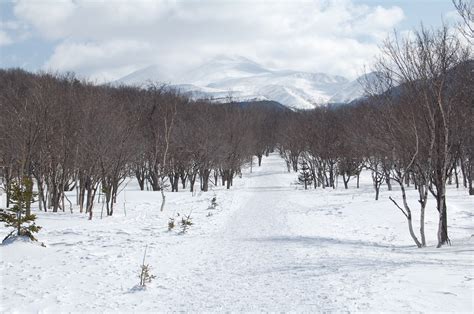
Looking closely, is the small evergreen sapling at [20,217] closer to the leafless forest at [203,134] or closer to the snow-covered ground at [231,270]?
the snow-covered ground at [231,270]

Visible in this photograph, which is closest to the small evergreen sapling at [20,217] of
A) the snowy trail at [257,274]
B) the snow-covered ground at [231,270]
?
the snow-covered ground at [231,270]

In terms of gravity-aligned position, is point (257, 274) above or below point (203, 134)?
below

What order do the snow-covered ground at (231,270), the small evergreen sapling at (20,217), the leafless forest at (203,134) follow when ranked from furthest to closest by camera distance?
the leafless forest at (203,134) < the small evergreen sapling at (20,217) < the snow-covered ground at (231,270)

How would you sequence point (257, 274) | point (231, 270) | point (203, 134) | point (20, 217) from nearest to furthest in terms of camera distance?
point (257, 274)
point (231, 270)
point (20, 217)
point (203, 134)

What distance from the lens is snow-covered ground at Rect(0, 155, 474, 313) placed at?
678 centimetres

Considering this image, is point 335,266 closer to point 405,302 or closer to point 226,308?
point 405,302

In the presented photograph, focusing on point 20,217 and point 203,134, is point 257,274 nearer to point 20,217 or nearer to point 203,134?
point 20,217

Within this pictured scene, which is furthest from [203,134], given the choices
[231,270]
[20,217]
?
[231,270]

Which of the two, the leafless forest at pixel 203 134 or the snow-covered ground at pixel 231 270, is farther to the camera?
the leafless forest at pixel 203 134

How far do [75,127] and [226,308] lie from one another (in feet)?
63.7

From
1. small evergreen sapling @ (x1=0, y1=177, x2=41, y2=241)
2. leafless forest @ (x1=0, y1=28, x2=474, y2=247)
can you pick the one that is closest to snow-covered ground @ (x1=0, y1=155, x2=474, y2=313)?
small evergreen sapling @ (x1=0, y1=177, x2=41, y2=241)

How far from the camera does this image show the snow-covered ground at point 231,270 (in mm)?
6781

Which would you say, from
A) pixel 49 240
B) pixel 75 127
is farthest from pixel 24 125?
pixel 49 240

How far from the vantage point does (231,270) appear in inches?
362
